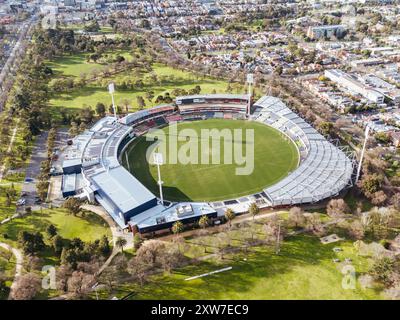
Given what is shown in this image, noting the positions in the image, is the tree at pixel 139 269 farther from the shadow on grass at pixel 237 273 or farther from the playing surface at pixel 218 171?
the playing surface at pixel 218 171

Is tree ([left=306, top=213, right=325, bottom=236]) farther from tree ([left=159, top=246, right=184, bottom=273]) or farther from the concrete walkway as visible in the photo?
the concrete walkway

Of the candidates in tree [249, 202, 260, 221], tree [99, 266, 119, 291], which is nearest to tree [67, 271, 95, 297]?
tree [99, 266, 119, 291]

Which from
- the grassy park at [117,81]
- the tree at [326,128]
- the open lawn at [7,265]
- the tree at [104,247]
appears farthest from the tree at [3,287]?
the tree at [326,128]

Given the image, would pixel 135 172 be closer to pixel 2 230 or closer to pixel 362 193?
pixel 2 230

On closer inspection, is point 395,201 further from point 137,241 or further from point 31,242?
point 31,242

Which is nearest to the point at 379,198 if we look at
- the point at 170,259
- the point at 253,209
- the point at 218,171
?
the point at 253,209

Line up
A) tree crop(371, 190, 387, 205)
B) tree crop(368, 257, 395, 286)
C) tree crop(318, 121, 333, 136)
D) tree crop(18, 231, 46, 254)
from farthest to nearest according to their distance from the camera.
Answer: tree crop(318, 121, 333, 136) < tree crop(371, 190, 387, 205) < tree crop(18, 231, 46, 254) < tree crop(368, 257, 395, 286)
